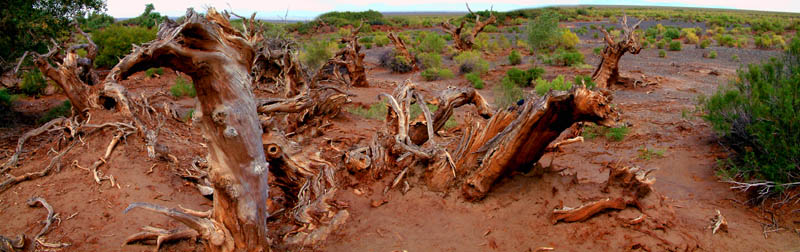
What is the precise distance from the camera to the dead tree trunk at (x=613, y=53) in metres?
11.3

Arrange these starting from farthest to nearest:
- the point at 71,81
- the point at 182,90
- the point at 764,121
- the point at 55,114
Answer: the point at 182,90 → the point at 55,114 → the point at 71,81 → the point at 764,121

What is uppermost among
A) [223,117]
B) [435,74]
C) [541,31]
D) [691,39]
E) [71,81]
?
[541,31]

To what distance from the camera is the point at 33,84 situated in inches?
453

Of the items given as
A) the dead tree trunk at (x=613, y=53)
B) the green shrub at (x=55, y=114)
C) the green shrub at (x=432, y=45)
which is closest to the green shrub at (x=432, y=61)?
the green shrub at (x=432, y=45)

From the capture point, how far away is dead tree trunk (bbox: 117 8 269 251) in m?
2.48

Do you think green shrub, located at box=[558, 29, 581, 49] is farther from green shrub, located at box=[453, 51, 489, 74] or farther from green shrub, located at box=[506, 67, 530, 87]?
green shrub, located at box=[506, 67, 530, 87]

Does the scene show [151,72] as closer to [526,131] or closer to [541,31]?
[526,131]

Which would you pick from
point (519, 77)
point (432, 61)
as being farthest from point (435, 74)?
point (519, 77)

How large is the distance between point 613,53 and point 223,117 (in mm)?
11096

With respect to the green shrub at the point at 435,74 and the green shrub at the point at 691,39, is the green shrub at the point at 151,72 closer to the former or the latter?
the green shrub at the point at 435,74

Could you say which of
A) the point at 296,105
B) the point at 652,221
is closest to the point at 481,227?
the point at 652,221

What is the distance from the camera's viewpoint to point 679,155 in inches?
278

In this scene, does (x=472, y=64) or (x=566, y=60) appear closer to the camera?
(x=472, y=64)

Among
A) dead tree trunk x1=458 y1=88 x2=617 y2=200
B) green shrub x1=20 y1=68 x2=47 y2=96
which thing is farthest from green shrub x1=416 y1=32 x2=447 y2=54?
dead tree trunk x1=458 y1=88 x2=617 y2=200
